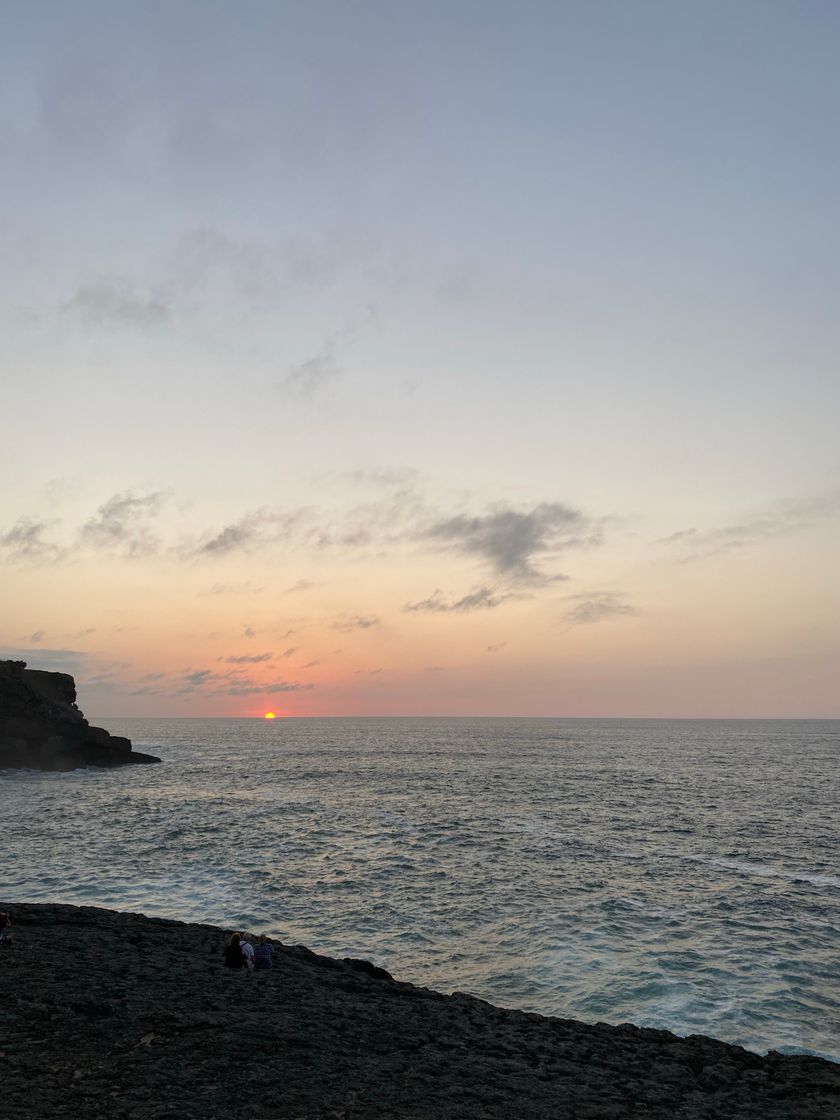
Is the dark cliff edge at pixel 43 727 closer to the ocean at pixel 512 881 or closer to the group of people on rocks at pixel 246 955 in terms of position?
the ocean at pixel 512 881

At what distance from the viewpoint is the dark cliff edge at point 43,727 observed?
98.8 metres

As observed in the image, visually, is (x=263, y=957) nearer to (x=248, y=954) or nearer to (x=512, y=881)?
(x=248, y=954)

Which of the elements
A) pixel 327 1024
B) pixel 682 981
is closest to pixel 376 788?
pixel 682 981

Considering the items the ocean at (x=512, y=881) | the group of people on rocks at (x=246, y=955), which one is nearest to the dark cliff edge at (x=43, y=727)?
the ocean at (x=512, y=881)

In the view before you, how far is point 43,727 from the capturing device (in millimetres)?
102188

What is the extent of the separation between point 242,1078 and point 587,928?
21505mm

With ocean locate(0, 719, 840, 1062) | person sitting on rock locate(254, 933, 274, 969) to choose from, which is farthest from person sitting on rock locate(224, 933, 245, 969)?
ocean locate(0, 719, 840, 1062)

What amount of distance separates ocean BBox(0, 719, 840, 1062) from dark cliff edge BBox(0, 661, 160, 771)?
532 inches

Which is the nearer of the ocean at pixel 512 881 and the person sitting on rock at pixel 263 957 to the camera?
the person sitting on rock at pixel 263 957

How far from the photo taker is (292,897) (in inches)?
1480

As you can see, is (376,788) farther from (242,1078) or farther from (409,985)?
(242,1078)

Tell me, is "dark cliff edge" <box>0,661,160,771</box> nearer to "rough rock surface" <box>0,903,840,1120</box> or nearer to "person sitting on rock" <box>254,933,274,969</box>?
"rough rock surface" <box>0,903,840,1120</box>

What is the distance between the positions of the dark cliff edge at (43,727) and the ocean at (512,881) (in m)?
13.5

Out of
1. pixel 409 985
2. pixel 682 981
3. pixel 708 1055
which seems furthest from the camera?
pixel 682 981
